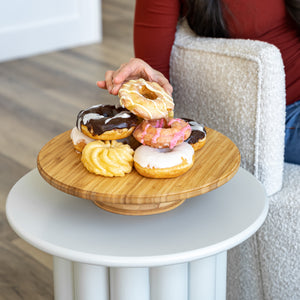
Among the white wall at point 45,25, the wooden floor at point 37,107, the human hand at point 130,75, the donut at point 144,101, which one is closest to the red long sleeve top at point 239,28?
the human hand at point 130,75

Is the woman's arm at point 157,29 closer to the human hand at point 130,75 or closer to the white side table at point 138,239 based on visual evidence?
the human hand at point 130,75

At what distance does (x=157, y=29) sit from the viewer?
4.28 ft

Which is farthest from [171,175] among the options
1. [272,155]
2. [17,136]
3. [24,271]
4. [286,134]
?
[17,136]

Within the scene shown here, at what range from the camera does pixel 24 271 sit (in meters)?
1.57

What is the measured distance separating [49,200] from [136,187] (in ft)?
0.71

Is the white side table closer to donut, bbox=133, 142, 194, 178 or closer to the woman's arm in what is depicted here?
donut, bbox=133, 142, 194, 178

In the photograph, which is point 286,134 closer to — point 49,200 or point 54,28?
point 49,200

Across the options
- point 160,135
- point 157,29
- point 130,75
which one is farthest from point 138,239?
point 157,29

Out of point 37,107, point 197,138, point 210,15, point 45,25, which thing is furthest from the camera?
point 45,25

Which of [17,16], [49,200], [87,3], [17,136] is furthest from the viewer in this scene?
[87,3]

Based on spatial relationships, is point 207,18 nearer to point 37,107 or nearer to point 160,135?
point 160,135

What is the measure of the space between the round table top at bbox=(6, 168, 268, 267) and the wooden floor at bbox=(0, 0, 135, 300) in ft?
1.82

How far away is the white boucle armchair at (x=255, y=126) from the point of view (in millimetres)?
1160

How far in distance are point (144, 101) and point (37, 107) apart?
1.88 m
